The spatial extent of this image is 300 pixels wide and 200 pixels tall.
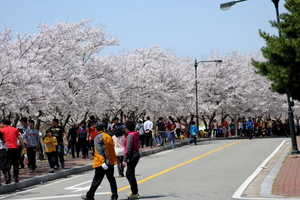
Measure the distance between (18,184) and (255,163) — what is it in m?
8.14

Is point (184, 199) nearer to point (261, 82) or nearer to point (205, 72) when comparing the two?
point (205, 72)

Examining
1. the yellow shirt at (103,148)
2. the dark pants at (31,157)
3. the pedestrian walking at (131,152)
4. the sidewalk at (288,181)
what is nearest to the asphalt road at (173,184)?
the pedestrian walking at (131,152)

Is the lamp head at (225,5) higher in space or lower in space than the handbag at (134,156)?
higher

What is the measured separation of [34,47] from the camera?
20.7 m

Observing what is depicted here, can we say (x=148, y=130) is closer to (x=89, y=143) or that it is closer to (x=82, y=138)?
(x=89, y=143)

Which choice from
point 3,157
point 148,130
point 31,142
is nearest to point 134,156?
point 3,157

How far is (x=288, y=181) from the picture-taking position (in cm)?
1051

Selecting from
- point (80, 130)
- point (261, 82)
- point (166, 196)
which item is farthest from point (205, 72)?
point (166, 196)

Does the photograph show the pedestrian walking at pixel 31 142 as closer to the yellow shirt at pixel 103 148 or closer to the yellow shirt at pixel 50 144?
the yellow shirt at pixel 50 144

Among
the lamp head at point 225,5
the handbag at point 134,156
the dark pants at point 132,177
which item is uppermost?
the lamp head at point 225,5

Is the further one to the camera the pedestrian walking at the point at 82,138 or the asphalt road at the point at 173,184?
the pedestrian walking at the point at 82,138

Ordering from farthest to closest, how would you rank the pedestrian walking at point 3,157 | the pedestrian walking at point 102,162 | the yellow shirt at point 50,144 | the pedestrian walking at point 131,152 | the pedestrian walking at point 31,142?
the pedestrian walking at point 31,142, the yellow shirt at point 50,144, the pedestrian walking at point 3,157, the pedestrian walking at point 131,152, the pedestrian walking at point 102,162

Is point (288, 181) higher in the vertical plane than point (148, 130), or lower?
lower

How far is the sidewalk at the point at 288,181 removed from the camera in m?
8.98
